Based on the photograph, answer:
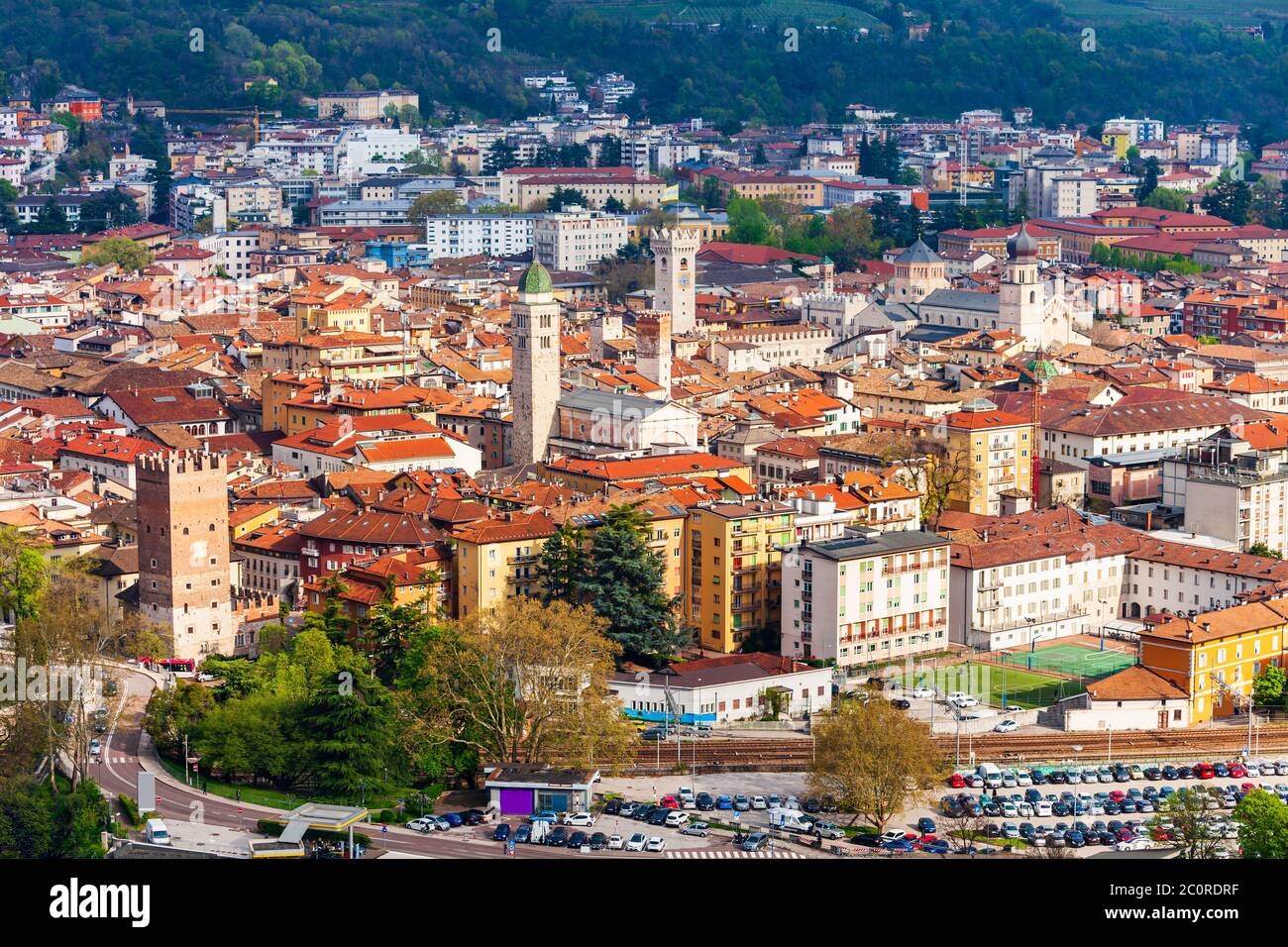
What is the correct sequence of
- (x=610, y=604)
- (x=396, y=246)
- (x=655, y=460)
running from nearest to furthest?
(x=610, y=604)
(x=655, y=460)
(x=396, y=246)

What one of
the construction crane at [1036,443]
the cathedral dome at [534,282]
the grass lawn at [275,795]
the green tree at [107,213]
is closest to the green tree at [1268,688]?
the construction crane at [1036,443]

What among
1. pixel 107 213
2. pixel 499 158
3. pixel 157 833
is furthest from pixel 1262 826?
pixel 499 158

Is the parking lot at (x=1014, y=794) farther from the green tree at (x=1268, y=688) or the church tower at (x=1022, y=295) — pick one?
the church tower at (x=1022, y=295)

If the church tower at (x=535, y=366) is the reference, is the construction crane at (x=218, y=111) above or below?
above

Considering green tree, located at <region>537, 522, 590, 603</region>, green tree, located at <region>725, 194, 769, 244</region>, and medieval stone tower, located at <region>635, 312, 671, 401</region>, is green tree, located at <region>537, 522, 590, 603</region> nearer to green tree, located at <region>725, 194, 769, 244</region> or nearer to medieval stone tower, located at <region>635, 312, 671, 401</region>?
medieval stone tower, located at <region>635, 312, 671, 401</region>
